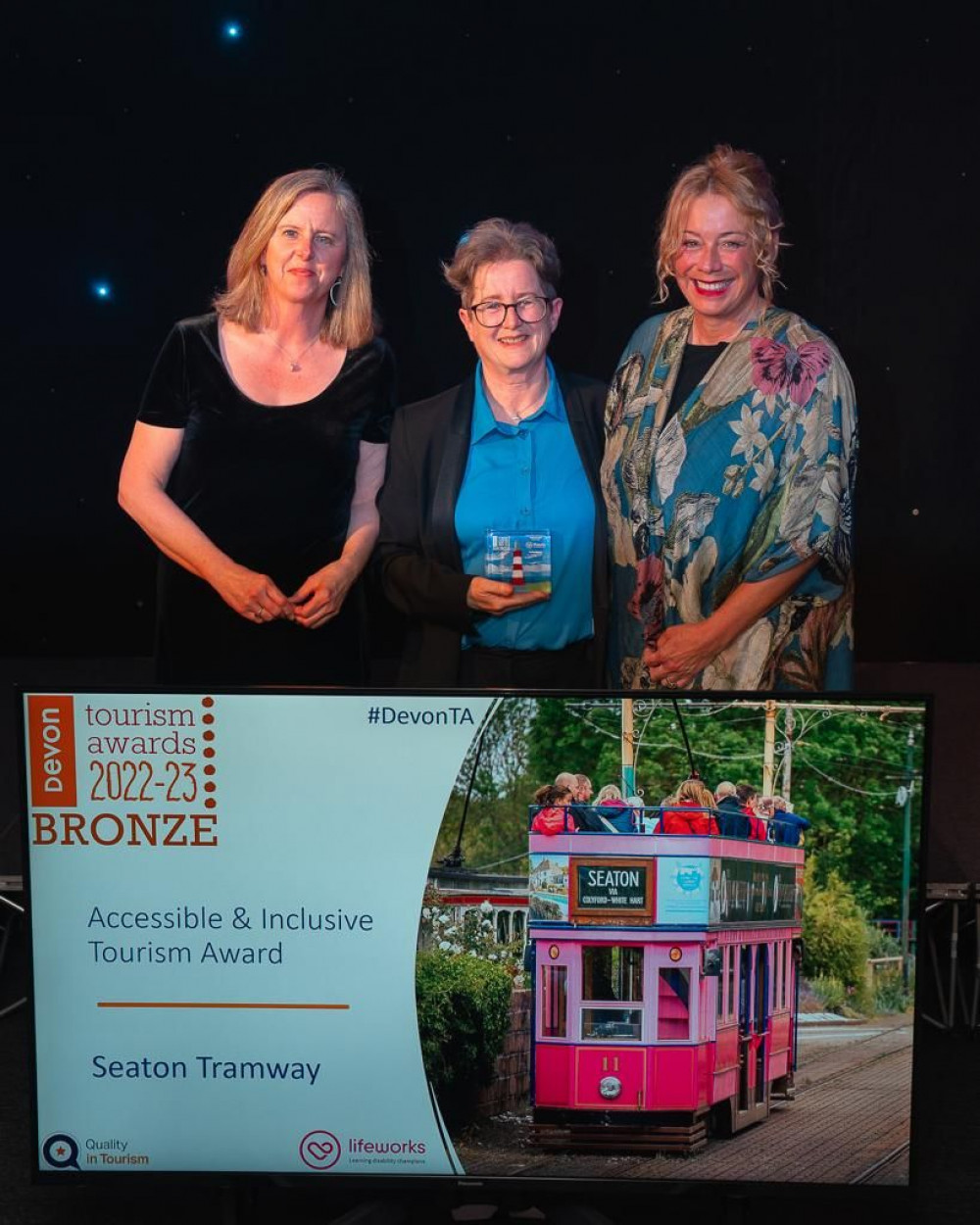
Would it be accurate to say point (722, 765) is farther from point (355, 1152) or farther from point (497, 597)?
point (497, 597)

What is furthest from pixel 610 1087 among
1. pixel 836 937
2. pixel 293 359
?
pixel 293 359

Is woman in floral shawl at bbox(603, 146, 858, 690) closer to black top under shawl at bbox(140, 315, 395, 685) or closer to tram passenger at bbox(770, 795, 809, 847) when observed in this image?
black top under shawl at bbox(140, 315, 395, 685)

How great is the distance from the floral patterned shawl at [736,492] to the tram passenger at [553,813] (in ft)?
6.24

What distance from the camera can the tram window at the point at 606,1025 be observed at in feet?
6.45

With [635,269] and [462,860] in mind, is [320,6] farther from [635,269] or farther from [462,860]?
[462,860]

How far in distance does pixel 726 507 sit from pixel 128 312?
160cm

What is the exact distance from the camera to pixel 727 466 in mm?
3805

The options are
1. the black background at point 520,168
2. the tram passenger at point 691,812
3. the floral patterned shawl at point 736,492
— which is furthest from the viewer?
the black background at point 520,168

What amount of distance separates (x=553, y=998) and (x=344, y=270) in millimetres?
2373

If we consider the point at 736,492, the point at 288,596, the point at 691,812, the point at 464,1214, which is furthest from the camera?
the point at 288,596

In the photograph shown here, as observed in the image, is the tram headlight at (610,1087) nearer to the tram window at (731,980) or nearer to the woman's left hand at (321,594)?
the tram window at (731,980)

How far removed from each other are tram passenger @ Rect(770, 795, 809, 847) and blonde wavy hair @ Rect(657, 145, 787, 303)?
218 centimetres

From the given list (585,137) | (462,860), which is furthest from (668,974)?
(585,137)

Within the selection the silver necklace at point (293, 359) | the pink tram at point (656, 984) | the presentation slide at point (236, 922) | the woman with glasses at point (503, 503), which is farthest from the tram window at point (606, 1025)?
the silver necklace at point (293, 359)
